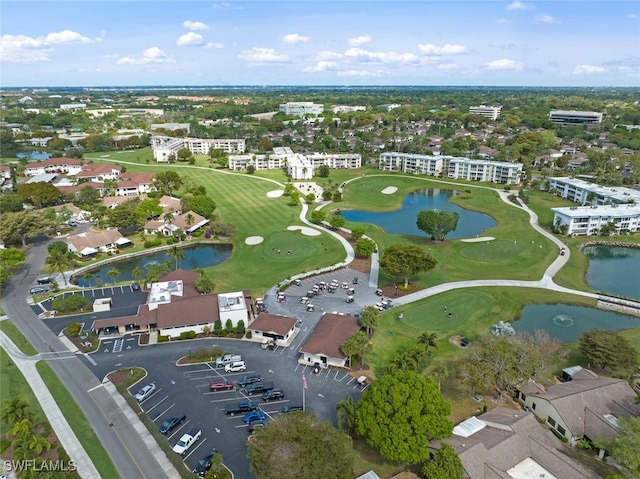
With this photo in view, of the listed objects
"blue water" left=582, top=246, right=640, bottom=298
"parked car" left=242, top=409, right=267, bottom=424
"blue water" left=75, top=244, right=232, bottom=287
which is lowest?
"blue water" left=75, top=244, right=232, bottom=287

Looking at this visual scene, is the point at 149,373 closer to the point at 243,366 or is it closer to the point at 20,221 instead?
the point at 243,366

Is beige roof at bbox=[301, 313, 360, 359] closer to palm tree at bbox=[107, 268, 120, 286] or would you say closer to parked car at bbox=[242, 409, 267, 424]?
parked car at bbox=[242, 409, 267, 424]

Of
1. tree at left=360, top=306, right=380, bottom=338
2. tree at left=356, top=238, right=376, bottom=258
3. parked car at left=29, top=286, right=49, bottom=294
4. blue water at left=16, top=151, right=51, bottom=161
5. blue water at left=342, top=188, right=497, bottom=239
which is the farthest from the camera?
blue water at left=16, top=151, right=51, bottom=161

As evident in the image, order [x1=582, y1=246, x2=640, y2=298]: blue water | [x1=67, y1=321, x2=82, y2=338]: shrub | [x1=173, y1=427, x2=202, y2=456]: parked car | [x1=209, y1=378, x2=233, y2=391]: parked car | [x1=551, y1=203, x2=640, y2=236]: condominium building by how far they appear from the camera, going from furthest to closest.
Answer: [x1=551, y1=203, x2=640, y2=236]: condominium building < [x1=582, y1=246, x2=640, y2=298]: blue water < [x1=67, y1=321, x2=82, y2=338]: shrub < [x1=209, y1=378, x2=233, y2=391]: parked car < [x1=173, y1=427, x2=202, y2=456]: parked car

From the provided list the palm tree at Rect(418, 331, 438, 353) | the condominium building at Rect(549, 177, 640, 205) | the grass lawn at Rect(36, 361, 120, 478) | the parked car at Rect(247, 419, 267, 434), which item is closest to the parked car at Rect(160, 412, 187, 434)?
the grass lawn at Rect(36, 361, 120, 478)

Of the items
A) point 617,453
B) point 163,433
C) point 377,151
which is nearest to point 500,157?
point 377,151

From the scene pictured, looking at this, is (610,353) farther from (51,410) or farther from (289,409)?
(51,410)

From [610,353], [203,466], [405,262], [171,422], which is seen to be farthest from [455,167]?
[203,466]

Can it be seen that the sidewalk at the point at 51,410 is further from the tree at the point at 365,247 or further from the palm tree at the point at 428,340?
the tree at the point at 365,247
